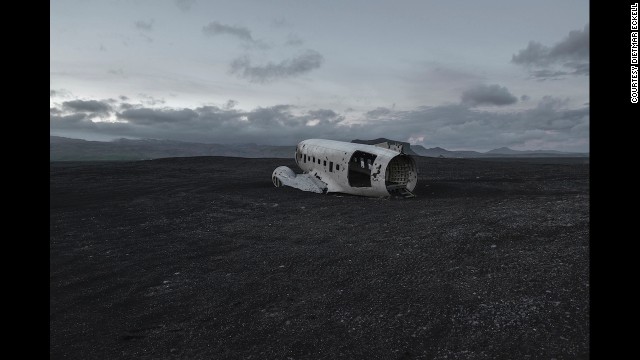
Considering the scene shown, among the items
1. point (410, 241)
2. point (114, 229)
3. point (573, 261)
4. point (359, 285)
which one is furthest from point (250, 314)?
point (114, 229)

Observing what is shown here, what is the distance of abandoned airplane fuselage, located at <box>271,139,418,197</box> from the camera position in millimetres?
19547

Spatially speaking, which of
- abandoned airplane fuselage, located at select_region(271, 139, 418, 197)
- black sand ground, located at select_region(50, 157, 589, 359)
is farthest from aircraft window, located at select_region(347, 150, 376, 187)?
black sand ground, located at select_region(50, 157, 589, 359)

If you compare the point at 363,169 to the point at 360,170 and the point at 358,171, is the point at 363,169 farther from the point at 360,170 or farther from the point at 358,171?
the point at 358,171

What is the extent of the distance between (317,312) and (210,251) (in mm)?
6113

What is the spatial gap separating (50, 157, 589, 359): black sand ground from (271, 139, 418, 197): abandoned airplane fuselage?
9.28 ft

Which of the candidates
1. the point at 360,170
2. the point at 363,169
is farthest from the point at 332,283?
the point at 360,170

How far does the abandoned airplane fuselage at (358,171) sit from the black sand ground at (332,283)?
2828 millimetres

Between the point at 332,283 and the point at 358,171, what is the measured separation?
42.7 ft

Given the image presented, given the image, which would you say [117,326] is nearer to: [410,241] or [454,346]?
[454,346]

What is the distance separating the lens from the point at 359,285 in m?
8.75

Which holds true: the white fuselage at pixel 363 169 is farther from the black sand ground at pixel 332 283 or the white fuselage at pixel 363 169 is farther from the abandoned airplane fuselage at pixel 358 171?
the black sand ground at pixel 332 283

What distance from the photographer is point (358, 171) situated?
21422mm

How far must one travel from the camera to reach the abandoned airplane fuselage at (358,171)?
19547 millimetres

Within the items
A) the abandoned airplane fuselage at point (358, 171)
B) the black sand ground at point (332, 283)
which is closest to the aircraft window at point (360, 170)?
the abandoned airplane fuselage at point (358, 171)
